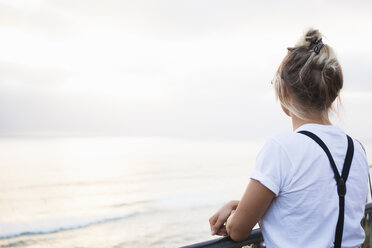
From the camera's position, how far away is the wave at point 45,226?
3009cm

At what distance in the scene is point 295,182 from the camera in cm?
124

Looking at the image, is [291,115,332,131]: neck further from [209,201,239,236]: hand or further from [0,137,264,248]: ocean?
[0,137,264,248]: ocean

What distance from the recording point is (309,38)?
4.53ft

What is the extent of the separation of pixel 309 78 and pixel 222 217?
0.66 meters

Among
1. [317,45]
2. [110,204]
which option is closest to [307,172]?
[317,45]

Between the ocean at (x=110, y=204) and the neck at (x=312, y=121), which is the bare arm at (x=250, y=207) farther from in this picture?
the ocean at (x=110, y=204)

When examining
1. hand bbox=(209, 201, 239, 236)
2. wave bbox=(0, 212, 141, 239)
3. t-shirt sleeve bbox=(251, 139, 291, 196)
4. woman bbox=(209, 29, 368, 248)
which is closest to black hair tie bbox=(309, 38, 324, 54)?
woman bbox=(209, 29, 368, 248)

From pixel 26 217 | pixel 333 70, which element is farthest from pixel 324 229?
pixel 26 217

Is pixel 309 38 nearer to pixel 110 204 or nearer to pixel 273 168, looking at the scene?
pixel 273 168

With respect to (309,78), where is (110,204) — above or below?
below

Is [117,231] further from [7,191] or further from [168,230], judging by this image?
[7,191]

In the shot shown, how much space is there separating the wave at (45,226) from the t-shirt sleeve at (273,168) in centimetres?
3220

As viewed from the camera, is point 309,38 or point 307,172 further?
point 309,38

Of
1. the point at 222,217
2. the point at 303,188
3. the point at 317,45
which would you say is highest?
the point at 317,45
